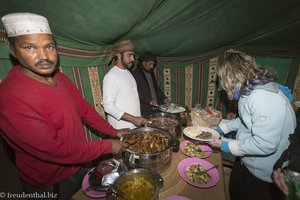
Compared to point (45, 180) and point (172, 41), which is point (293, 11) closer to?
point (172, 41)

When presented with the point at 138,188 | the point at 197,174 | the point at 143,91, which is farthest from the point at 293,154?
the point at 143,91

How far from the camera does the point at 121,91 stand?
2.62m

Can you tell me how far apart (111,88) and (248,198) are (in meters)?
1.95

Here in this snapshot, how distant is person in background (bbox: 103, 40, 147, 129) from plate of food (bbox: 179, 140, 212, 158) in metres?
0.58

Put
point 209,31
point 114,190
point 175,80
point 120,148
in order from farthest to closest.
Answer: point 175,80
point 209,31
point 120,148
point 114,190

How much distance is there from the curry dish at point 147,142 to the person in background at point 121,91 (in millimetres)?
462

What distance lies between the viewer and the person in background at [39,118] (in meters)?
1.31

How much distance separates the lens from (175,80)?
419 centimetres

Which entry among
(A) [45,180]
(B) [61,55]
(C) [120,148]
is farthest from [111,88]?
(A) [45,180]

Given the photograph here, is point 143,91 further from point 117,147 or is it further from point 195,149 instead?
point 117,147

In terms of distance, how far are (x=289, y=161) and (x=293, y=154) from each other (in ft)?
0.20

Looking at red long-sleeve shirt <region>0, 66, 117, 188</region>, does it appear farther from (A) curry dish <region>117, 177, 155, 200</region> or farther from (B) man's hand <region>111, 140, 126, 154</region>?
(A) curry dish <region>117, 177, 155, 200</region>

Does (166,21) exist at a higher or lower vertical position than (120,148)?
higher

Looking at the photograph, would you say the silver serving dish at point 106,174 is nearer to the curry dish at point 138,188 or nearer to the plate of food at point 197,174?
the curry dish at point 138,188
